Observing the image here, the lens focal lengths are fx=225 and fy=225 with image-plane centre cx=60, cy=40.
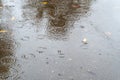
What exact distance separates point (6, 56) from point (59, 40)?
1440 mm

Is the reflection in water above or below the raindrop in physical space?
above

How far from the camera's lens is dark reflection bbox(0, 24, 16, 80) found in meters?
4.58

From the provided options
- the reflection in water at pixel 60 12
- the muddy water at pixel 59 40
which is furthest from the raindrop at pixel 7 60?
the reflection in water at pixel 60 12

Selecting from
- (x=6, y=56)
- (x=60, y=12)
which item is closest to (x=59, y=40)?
(x=6, y=56)

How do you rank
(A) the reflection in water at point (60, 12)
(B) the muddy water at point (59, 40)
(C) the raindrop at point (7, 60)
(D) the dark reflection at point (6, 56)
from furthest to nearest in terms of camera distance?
1. (A) the reflection in water at point (60, 12)
2. (C) the raindrop at point (7, 60)
3. (B) the muddy water at point (59, 40)
4. (D) the dark reflection at point (6, 56)

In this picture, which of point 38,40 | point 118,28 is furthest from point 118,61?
point 38,40

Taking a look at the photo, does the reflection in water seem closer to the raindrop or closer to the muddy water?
the muddy water

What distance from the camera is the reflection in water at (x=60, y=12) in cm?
631

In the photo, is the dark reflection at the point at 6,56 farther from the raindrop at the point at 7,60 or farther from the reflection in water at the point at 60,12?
the reflection in water at the point at 60,12

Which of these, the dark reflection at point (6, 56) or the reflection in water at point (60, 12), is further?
the reflection in water at point (60, 12)

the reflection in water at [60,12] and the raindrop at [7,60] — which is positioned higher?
the reflection in water at [60,12]

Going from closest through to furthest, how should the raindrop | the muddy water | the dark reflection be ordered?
1. the dark reflection
2. the muddy water
3. the raindrop

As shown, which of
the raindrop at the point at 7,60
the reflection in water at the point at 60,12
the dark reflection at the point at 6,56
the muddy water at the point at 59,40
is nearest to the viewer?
the dark reflection at the point at 6,56

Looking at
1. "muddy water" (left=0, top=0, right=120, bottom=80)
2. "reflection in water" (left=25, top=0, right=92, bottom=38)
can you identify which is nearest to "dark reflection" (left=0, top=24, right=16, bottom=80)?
"muddy water" (left=0, top=0, right=120, bottom=80)
